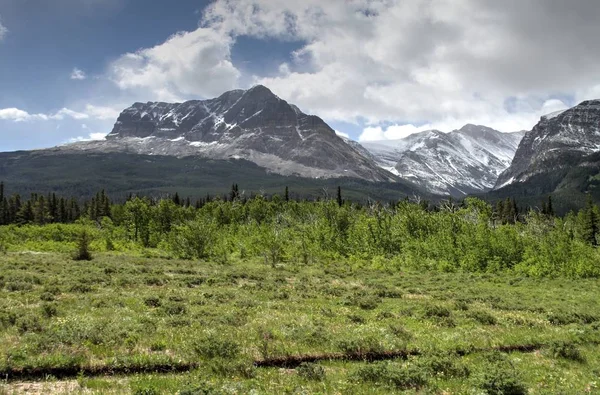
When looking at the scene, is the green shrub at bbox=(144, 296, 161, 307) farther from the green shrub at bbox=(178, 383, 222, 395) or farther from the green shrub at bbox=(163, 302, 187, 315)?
the green shrub at bbox=(178, 383, 222, 395)

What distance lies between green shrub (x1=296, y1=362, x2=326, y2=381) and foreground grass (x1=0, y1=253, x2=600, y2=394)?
0.16 feet

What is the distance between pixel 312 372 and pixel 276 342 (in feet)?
13.4

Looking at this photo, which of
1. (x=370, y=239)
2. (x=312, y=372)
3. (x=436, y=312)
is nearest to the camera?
(x=312, y=372)

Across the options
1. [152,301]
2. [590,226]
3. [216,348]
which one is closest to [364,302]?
[152,301]

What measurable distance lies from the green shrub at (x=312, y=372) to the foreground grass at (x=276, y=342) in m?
0.05

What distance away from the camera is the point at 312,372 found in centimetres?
1455

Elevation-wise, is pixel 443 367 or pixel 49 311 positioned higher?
pixel 49 311

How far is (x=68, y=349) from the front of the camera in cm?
1574

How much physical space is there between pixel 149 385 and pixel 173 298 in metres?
16.6

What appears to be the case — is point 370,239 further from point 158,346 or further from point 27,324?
point 27,324

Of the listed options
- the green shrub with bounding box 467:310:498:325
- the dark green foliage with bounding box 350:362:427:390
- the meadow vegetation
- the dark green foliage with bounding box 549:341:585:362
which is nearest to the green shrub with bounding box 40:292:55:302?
the meadow vegetation

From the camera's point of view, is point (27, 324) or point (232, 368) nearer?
point (232, 368)

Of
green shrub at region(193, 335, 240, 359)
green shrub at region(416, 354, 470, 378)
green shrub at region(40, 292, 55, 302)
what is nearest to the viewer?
green shrub at region(416, 354, 470, 378)

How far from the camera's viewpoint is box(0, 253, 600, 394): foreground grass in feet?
45.0
